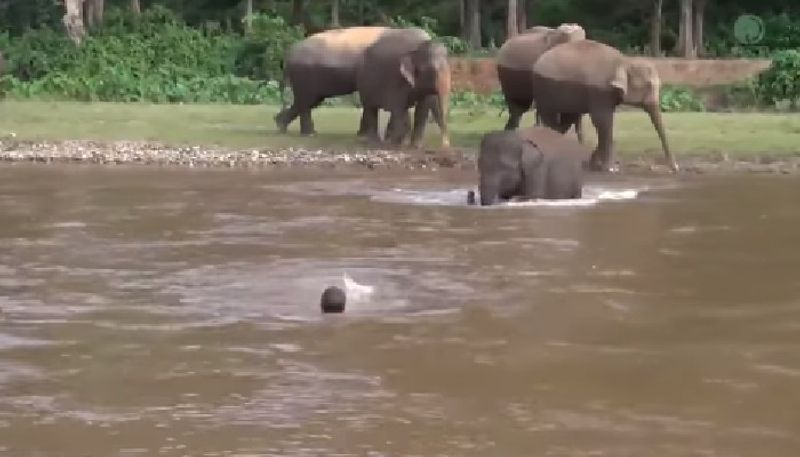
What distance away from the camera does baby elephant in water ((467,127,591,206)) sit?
16.1 metres

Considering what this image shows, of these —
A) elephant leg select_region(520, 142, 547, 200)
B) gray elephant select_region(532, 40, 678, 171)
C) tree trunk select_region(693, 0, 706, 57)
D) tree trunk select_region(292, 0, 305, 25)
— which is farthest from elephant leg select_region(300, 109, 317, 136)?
tree trunk select_region(292, 0, 305, 25)

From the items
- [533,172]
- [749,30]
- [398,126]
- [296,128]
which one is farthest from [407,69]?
[749,30]

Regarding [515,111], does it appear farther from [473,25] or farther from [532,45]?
[473,25]

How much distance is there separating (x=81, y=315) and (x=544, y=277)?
3119 mm

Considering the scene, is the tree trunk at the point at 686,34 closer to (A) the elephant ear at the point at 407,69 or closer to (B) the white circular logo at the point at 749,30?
(B) the white circular logo at the point at 749,30

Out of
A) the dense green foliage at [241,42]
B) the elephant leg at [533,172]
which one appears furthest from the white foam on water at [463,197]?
the dense green foliage at [241,42]

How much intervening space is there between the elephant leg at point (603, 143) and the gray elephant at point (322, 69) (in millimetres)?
5428

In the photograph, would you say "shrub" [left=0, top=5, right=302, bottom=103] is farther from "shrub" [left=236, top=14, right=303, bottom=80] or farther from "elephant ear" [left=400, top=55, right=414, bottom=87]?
"elephant ear" [left=400, top=55, right=414, bottom=87]

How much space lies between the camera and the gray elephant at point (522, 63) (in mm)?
23719

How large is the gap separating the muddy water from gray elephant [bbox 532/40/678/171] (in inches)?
180

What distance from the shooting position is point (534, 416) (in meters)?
7.32

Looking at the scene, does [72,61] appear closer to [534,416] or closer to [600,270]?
[600,270]

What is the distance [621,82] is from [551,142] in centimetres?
438

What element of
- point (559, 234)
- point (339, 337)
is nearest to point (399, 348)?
point (339, 337)
